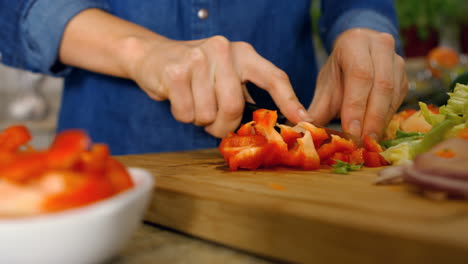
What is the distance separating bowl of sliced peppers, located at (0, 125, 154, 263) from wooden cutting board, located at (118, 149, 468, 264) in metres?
0.23

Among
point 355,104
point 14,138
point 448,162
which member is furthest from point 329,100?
point 14,138

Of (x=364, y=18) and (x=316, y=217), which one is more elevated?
(x=364, y=18)

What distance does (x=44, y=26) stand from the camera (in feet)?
4.95

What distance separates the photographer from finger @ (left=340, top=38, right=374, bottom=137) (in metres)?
1.34

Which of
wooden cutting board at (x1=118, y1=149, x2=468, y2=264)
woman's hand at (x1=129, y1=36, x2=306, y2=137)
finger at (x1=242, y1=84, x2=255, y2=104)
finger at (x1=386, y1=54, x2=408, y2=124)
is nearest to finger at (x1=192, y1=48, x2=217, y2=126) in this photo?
woman's hand at (x1=129, y1=36, x2=306, y2=137)

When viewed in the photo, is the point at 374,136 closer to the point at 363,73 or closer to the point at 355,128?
the point at 355,128

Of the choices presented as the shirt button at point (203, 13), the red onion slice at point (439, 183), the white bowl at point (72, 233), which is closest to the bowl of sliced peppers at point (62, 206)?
the white bowl at point (72, 233)

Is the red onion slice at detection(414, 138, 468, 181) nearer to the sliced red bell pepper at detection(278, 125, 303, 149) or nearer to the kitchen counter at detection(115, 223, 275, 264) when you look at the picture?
the kitchen counter at detection(115, 223, 275, 264)

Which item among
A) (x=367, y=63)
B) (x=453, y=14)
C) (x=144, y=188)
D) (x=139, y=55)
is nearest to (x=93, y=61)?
(x=139, y=55)

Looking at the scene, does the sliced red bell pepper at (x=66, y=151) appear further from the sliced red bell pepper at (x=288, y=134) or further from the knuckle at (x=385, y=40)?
the knuckle at (x=385, y=40)

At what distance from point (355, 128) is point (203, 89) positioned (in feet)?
1.52

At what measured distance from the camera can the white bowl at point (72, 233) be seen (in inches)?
17.3

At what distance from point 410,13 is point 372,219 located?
406 cm

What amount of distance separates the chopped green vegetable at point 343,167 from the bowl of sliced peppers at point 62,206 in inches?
23.2
